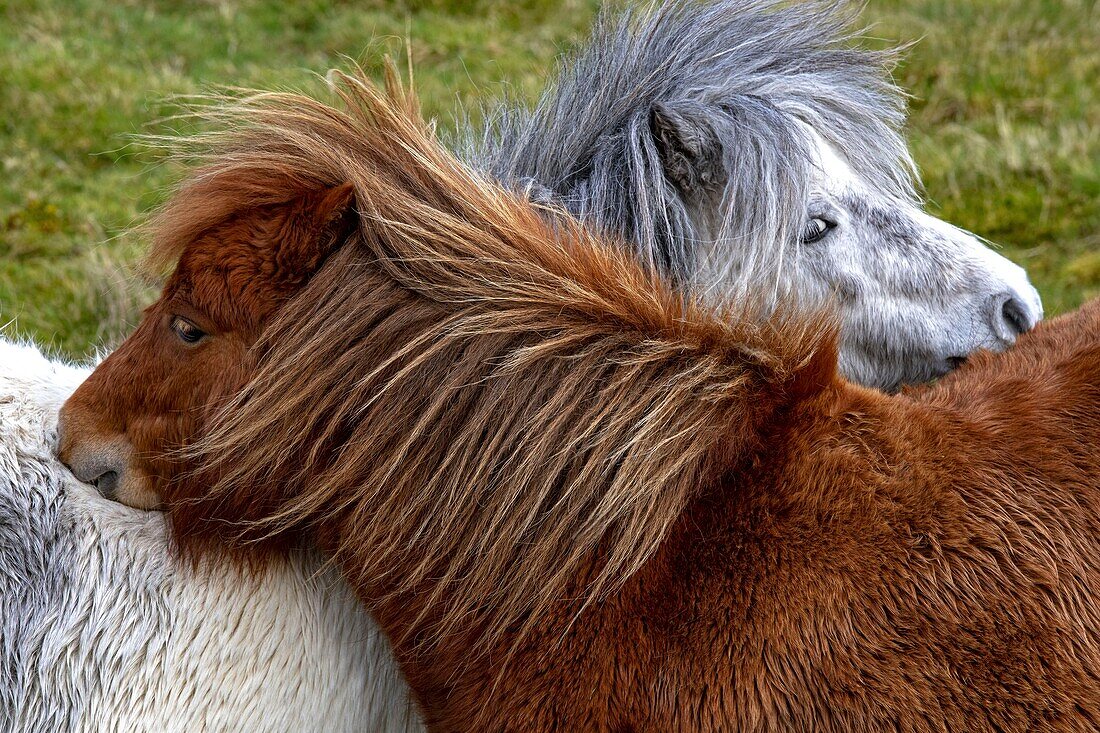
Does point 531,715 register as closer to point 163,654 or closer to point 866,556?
point 866,556

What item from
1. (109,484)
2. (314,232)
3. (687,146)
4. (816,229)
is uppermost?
(314,232)

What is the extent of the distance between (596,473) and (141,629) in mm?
1256

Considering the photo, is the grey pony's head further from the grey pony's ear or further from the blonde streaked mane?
the blonde streaked mane

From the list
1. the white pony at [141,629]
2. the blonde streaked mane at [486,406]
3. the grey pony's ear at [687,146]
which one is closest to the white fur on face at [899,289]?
the grey pony's ear at [687,146]

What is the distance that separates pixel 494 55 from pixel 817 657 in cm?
642

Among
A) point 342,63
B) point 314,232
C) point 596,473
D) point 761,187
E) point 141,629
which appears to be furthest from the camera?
point 342,63

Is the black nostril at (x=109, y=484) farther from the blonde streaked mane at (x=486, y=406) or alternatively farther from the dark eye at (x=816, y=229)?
the dark eye at (x=816, y=229)

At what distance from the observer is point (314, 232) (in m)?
2.27

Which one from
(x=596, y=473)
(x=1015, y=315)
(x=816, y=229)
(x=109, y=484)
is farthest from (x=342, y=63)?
(x=596, y=473)

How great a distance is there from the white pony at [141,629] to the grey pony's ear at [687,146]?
4.68 ft

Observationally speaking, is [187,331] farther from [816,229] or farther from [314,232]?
[816,229]

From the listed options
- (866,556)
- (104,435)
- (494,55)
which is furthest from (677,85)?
(494,55)

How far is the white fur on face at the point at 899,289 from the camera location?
117 inches

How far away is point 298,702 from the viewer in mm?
2695
